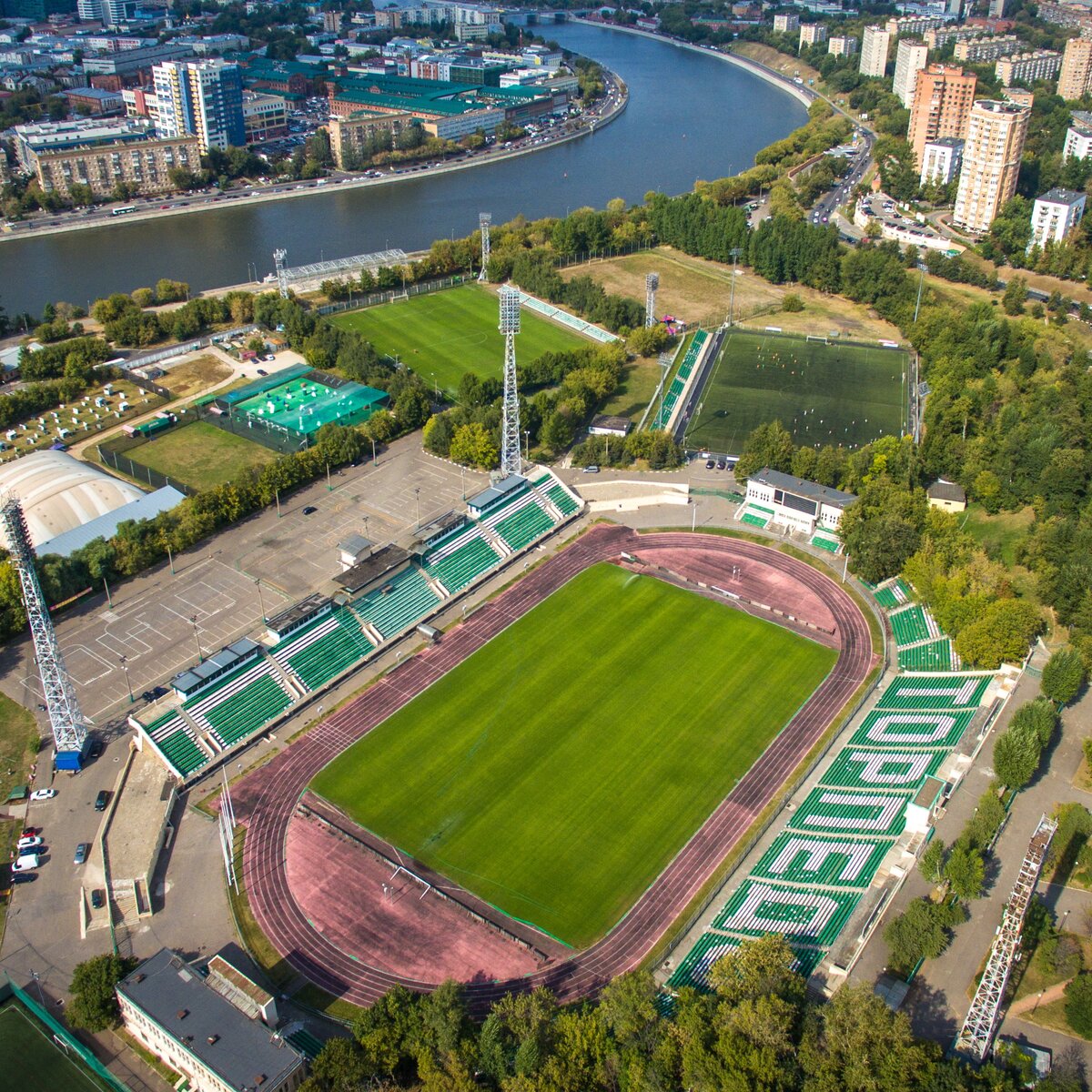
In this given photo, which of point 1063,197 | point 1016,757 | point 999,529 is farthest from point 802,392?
point 1063,197

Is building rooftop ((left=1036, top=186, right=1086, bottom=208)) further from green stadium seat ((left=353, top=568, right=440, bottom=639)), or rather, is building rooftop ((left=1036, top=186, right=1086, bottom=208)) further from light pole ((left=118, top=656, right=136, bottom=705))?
light pole ((left=118, top=656, right=136, bottom=705))

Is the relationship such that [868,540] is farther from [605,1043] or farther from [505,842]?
[605,1043]

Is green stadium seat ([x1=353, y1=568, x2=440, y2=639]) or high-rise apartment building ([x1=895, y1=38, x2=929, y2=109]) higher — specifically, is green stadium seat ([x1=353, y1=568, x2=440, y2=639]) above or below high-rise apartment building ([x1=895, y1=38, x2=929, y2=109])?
below

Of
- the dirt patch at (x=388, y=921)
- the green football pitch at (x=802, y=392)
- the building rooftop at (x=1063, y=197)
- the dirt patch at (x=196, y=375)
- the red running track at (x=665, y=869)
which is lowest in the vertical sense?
the dirt patch at (x=388, y=921)

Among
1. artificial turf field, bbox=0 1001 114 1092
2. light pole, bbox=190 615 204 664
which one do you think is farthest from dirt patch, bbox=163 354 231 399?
artificial turf field, bbox=0 1001 114 1092

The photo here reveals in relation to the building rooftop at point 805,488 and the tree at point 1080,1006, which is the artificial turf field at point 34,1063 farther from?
the building rooftop at point 805,488

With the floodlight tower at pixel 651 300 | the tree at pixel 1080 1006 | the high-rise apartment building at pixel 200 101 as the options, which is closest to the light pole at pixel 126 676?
the tree at pixel 1080 1006

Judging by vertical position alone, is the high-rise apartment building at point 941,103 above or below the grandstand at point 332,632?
above
